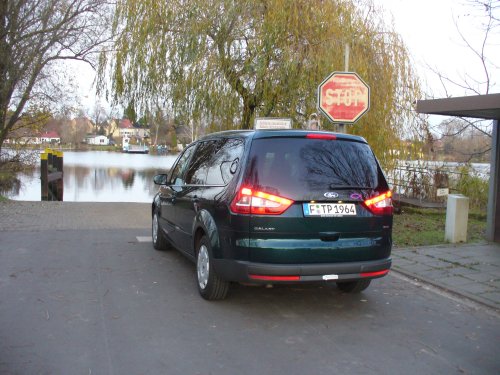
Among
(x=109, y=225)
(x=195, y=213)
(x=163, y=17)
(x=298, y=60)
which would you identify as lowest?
(x=109, y=225)

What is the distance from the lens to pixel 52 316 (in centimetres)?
449

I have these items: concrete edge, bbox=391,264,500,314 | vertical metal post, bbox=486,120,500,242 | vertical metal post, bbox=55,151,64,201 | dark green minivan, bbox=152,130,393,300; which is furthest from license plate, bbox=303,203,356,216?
vertical metal post, bbox=55,151,64,201

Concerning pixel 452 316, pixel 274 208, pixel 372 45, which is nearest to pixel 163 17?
pixel 372 45

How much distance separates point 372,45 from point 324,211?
9319 mm

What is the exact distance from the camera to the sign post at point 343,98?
32.0ft

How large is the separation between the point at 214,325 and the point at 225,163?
1681mm

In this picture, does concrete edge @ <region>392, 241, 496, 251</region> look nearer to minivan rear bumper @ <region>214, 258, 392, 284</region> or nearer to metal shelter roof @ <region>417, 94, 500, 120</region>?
metal shelter roof @ <region>417, 94, 500, 120</region>

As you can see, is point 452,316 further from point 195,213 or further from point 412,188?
point 412,188

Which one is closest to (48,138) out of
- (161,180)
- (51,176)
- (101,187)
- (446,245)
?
(101,187)

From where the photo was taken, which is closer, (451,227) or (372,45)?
(451,227)

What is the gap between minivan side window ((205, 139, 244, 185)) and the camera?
482 centimetres

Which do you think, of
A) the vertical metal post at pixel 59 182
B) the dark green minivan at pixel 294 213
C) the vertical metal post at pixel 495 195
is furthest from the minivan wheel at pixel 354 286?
the vertical metal post at pixel 59 182

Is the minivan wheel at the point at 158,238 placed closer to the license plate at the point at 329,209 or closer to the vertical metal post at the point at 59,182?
the license plate at the point at 329,209

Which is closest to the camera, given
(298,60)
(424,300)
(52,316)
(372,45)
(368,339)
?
(368,339)
